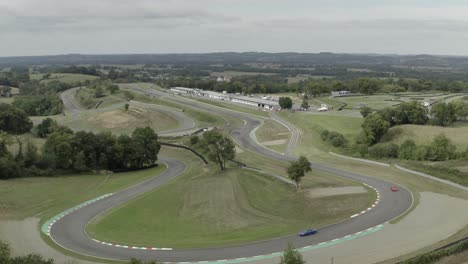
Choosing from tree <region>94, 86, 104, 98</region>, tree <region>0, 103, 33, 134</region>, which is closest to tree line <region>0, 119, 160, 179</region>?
tree <region>0, 103, 33, 134</region>

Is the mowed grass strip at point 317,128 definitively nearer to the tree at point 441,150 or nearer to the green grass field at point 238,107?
the green grass field at point 238,107

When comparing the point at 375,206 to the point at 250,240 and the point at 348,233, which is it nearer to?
the point at 348,233

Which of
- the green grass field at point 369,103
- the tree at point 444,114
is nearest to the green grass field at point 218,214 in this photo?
the tree at point 444,114

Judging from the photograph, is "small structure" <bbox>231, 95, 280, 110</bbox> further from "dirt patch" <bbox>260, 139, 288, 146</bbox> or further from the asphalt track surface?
the asphalt track surface

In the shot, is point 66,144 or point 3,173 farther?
point 66,144

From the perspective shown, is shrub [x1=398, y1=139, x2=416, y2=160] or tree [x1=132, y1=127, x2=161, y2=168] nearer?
shrub [x1=398, y1=139, x2=416, y2=160]

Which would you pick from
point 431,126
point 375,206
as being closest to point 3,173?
point 375,206

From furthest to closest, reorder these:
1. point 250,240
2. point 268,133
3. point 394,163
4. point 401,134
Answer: point 268,133 < point 401,134 < point 394,163 < point 250,240
